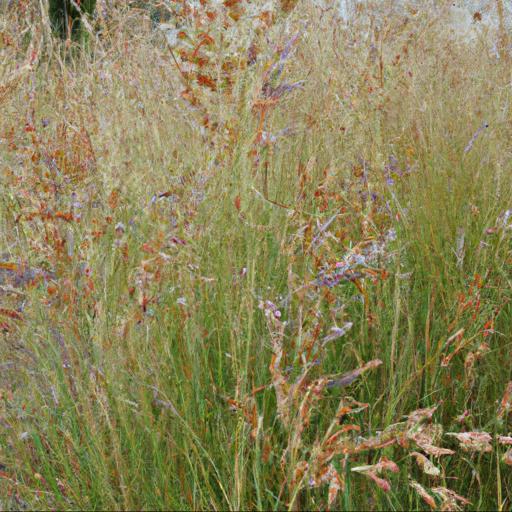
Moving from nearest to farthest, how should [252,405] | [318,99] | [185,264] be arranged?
1. [252,405]
2. [185,264]
3. [318,99]

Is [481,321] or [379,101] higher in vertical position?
[379,101]

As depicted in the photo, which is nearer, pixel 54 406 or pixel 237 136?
pixel 54 406

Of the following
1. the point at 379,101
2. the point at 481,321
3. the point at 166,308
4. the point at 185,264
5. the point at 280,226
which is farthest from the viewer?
the point at 379,101

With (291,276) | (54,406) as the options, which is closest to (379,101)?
(291,276)

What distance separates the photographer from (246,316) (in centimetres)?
124

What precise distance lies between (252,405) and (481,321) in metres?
0.65

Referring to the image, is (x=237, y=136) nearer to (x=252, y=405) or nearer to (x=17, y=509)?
(x=252, y=405)

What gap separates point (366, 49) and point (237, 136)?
911mm

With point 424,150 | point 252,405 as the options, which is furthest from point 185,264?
point 424,150

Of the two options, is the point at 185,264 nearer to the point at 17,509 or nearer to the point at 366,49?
the point at 17,509

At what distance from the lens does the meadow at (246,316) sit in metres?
1.00

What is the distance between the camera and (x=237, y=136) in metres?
1.31

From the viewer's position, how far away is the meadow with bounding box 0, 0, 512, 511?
1002mm

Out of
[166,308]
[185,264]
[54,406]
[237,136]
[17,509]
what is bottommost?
[17,509]
